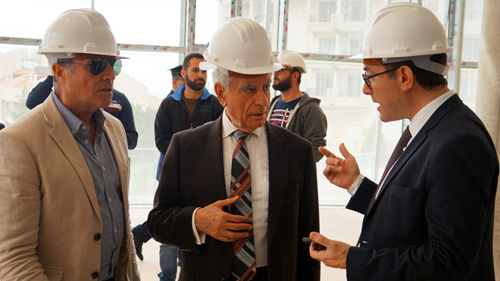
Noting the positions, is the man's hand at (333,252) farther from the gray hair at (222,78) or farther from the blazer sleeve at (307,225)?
the gray hair at (222,78)

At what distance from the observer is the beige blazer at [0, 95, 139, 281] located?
1.69 metres

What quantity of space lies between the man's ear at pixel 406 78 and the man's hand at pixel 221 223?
2.66 ft

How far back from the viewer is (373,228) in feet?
5.94

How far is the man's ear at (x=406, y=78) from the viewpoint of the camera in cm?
184

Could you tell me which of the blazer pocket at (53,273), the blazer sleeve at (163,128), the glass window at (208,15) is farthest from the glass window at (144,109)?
the blazer pocket at (53,273)

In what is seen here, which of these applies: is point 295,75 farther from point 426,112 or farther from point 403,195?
point 403,195

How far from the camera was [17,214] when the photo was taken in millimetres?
1686

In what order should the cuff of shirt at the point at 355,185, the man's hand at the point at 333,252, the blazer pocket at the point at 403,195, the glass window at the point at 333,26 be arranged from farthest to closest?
the glass window at the point at 333,26 → the cuff of shirt at the point at 355,185 → the man's hand at the point at 333,252 → the blazer pocket at the point at 403,195

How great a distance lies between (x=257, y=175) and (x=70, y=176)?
2.61 feet

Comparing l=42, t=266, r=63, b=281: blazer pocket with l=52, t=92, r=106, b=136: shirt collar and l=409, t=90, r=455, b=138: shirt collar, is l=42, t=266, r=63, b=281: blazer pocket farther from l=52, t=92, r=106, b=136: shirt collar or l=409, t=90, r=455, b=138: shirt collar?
l=409, t=90, r=455, b=138: shirt collar

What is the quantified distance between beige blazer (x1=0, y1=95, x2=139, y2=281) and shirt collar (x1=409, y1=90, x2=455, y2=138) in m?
1.30

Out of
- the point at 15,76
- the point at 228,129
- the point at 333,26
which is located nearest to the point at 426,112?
the point at 228,129

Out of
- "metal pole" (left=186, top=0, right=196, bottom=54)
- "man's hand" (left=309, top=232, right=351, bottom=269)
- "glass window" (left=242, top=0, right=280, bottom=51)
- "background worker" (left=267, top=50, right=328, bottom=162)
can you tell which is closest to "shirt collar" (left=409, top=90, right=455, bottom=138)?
"man's hand" (left=309, top=232, right=351, bottom=269)

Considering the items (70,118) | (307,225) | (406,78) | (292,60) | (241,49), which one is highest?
(292,60)
